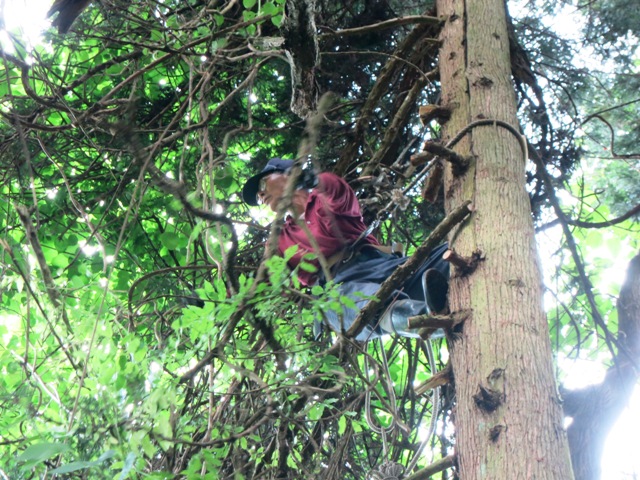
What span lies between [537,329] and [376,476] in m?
0.83

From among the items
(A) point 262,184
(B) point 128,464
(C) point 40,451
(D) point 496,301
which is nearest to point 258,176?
(A) point 262,184

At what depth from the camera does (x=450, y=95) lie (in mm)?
3424

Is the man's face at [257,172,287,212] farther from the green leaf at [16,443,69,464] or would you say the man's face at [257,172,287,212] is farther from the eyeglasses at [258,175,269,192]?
the green leaf at [16,443,69,464]

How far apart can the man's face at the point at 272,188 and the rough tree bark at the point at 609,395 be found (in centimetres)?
166

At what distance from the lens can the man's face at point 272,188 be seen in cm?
375

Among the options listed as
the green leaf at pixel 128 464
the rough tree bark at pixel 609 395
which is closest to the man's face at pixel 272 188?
the rough tree bark at pixel 609 395

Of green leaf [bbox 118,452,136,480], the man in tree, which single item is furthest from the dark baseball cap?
green leaf [bbox 118,452,136,480]

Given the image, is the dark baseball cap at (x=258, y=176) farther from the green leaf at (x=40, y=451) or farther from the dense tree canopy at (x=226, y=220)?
the green leaf at (x=40, y=451)

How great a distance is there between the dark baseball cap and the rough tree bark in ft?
5.54

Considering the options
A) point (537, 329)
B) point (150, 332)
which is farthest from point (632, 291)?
point (150, 332)

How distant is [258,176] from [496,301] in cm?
166

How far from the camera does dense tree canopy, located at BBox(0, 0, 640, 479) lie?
2.39 meters

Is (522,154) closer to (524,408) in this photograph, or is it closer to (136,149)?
(524,408)

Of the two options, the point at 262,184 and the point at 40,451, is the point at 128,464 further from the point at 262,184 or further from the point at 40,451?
the point at 262,184
